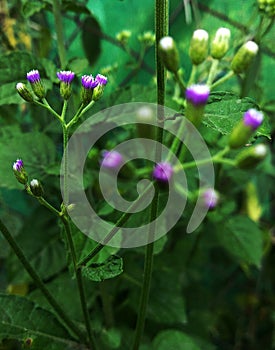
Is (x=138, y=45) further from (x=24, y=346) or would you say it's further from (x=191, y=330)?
(x=24, y=346)

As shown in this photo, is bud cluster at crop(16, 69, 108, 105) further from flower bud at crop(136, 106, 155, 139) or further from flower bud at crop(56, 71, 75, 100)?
flower bud at crop(136, 106, 155, 139)

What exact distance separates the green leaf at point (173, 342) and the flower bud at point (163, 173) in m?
0.58

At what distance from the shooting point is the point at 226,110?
73cm

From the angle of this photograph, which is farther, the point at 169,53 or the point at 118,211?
the point at 118,211

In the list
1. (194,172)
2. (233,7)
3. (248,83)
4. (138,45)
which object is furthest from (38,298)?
(233,7)

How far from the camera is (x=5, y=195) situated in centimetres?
150

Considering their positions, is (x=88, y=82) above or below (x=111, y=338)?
above

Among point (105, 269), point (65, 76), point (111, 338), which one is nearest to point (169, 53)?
point (65, 76)

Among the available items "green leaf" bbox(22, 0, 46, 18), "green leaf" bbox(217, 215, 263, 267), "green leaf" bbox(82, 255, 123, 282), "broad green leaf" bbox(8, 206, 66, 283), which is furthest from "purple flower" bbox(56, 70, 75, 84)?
"green leaf" bbox(217, 215, 263, 267)

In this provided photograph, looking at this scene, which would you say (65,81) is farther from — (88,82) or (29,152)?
(29,152)

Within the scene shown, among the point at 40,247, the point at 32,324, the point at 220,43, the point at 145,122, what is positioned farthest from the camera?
the point at 40,247

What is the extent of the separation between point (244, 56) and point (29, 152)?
0.54m

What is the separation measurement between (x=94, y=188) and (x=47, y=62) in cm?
30

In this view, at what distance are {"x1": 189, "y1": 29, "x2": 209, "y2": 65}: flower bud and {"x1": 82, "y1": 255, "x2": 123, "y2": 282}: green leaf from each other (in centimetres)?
27
